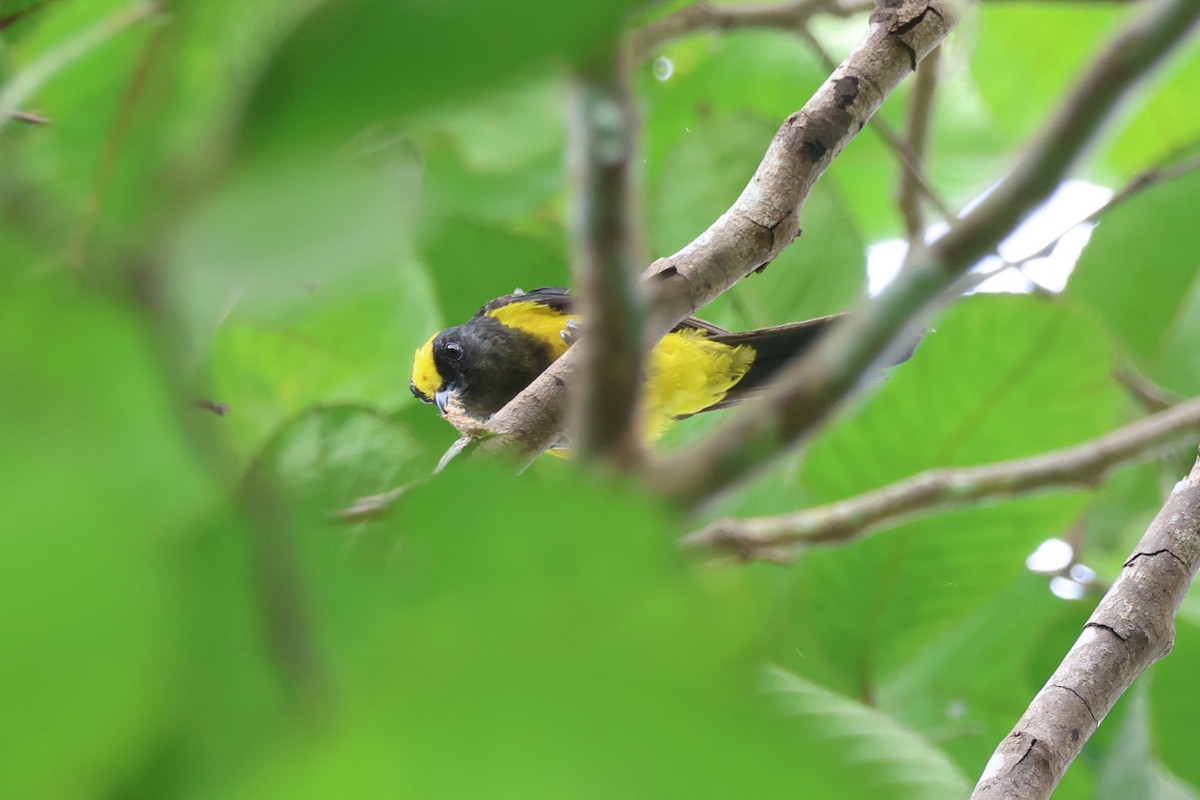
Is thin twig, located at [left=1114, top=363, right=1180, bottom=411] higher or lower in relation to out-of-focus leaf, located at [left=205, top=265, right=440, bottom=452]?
higher

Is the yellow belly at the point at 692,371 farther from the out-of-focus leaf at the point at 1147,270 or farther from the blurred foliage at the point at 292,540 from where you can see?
the blurred foliage at the point at 292,540

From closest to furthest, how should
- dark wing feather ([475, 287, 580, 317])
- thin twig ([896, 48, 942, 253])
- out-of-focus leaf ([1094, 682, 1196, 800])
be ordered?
1. out-of-focus leaf ([1094, 682, 1196, 800])
2. thin twig ([896, 48, 942, 253])
3. dark wing feather ([475, 287, 580, 317])

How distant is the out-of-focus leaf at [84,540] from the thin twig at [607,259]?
0.13 meters

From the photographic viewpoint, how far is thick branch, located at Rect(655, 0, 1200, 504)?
1.18 feet

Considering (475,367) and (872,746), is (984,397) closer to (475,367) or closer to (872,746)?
(872,746)

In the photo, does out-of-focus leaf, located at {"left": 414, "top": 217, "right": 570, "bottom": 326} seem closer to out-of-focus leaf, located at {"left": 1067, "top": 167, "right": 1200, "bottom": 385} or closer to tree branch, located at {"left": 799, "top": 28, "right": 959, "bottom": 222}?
tree branch, located at {"left": 799, "top": 28, "right": 959, "bottom": 222}

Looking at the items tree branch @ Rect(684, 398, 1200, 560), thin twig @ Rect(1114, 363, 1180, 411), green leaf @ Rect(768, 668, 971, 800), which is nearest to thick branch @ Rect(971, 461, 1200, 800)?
green leaf @ Rect(768, 668, 971, 800)

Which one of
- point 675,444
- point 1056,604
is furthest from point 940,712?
point 675,444

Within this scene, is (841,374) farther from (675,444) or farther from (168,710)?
(675,444)

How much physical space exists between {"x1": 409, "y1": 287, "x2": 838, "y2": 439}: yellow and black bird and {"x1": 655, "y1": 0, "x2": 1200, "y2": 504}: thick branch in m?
2.54

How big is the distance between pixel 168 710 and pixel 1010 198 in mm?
296

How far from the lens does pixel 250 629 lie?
0.94 ft

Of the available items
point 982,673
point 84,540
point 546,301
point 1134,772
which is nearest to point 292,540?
point 84,540

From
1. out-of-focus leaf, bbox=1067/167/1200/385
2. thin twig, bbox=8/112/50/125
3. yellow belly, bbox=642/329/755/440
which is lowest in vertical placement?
thin twig, bbox=8/112/50/125
